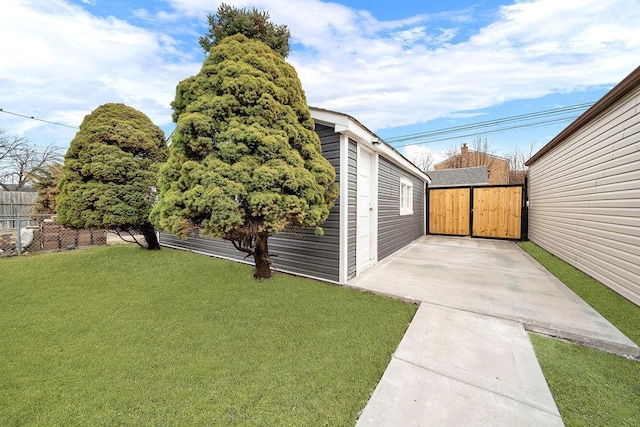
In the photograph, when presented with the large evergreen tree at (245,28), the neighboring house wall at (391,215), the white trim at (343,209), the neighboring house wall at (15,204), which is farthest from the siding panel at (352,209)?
the neighboring house wall at (15,204)

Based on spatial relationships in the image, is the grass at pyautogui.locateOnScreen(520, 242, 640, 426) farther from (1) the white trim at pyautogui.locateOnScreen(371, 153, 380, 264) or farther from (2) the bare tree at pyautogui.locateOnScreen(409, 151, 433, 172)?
(2) the bare tree at pyautogui.locateOnScreen(409, 151, 433, 172)

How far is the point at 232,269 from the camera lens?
5.10 metres

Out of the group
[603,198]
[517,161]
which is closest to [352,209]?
[603,198]

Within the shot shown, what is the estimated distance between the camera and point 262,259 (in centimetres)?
431

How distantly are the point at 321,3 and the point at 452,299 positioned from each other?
6491 mm

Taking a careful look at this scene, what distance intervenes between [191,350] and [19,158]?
95.0ft

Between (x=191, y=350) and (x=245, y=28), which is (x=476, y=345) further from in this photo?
(x=245, y=28)

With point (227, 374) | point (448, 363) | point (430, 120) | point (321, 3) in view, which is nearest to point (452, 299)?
point (448, 363)

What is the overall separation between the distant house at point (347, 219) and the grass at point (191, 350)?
1.63ft

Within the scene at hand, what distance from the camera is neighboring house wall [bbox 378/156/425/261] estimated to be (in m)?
5.98

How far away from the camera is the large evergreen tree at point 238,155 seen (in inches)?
126

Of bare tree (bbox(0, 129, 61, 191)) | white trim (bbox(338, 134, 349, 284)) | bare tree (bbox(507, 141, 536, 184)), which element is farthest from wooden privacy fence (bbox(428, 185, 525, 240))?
bare tree (bbox(0, 129, 61, 191))

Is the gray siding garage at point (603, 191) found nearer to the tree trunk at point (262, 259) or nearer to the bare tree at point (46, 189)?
the tree trunk at point (262, 259)

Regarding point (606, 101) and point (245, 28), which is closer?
point (245, 28)
